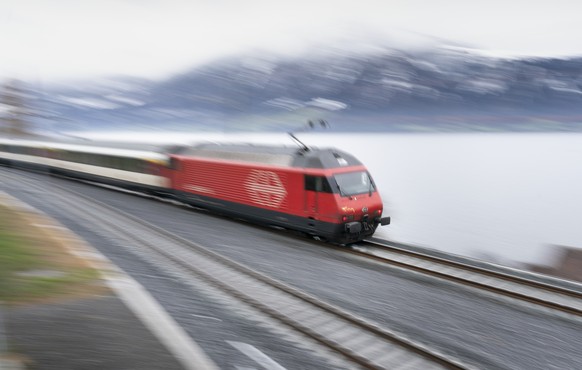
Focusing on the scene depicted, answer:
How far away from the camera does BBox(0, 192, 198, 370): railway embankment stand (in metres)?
5.66

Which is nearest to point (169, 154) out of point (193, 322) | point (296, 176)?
point (296, 176)

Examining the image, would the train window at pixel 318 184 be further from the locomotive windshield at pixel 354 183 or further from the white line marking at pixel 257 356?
the white line marking at pixel 257 356

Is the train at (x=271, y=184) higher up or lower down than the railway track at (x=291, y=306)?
higher up

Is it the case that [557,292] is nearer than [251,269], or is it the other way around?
[557,292]

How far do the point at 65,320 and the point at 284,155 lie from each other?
11094 mm

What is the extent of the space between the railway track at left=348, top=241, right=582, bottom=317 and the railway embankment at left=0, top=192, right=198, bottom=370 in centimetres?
838

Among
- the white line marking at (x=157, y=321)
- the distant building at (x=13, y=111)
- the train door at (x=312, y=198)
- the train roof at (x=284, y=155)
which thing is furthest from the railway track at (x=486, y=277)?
the distant building at (x=13, y=111)

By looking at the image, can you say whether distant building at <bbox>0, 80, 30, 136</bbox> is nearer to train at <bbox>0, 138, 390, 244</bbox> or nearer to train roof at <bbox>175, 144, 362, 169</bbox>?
train at <bbox>0, 138, 390, 244</bbox>

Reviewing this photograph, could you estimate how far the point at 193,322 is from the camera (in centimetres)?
844

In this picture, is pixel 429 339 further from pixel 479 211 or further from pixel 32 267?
pixel 479 211

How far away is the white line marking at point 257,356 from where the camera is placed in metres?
7.01

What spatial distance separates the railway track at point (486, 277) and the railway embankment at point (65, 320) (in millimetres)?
8382

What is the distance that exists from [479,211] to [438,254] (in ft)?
134

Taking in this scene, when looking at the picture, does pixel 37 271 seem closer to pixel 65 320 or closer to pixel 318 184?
pixel 65 320
